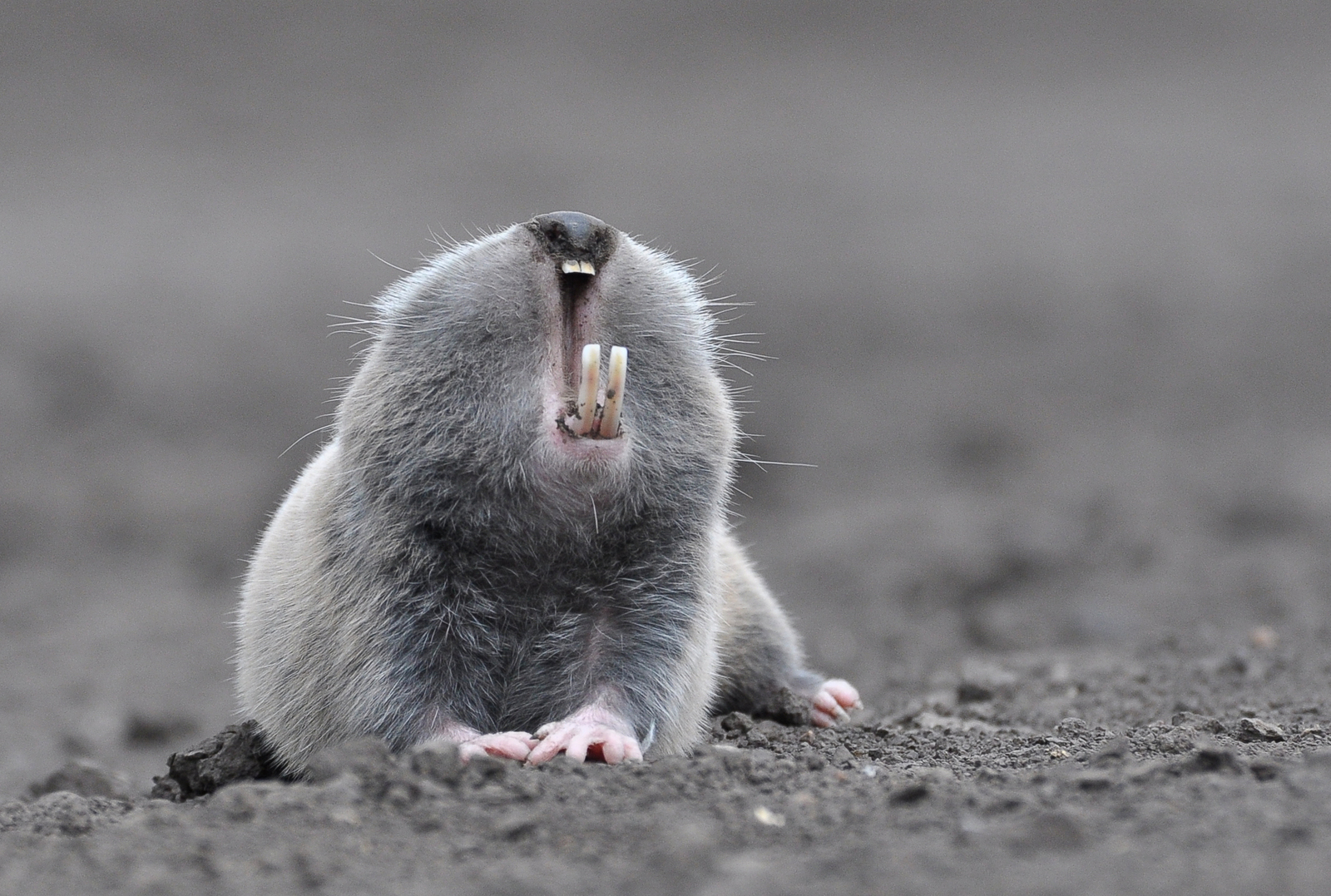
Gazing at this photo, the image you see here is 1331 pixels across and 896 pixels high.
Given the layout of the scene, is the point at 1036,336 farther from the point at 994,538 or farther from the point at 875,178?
the point at 994,538

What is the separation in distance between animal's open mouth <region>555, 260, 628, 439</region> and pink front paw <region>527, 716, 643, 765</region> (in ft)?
2.87

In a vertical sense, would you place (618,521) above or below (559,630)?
above

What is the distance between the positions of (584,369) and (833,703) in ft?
7.69

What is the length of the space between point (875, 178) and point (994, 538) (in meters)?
9.39

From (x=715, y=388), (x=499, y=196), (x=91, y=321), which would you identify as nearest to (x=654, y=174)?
(x=499, y=196)

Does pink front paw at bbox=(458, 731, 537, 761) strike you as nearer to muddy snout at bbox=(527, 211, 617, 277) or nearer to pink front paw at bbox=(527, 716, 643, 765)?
pink front paw at bbox=(527, 716, 643, 765)

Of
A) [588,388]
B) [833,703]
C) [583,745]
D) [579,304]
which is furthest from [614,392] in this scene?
[833,703]

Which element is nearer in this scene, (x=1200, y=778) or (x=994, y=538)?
(x=1200, y=778)

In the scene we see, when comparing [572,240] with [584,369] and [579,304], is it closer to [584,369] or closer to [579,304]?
[579,304]

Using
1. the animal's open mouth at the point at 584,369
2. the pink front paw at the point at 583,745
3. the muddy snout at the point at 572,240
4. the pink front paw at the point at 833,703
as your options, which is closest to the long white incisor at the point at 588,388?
the animal's open mouth at the point at 584,369

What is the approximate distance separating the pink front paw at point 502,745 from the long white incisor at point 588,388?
3.00ft

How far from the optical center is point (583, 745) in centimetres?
396

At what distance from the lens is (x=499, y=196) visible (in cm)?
1744

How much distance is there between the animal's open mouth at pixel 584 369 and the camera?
3967mm
